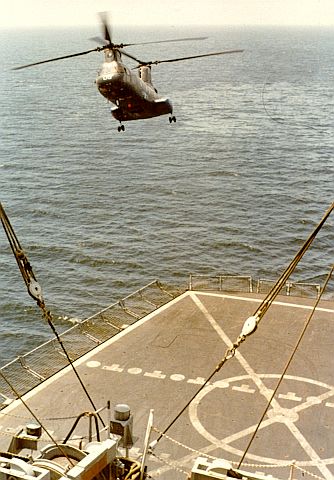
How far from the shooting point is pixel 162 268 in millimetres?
60875

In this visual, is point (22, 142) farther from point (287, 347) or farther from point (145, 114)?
point (287, 347)

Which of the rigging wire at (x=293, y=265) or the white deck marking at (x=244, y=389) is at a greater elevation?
the rigging wire at (x=293, y=265)

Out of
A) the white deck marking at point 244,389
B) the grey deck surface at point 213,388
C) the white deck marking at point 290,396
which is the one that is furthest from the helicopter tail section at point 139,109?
the white deck marking at point 290,396

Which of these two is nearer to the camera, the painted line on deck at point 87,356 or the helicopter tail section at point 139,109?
the painted line on deck at point 87,356

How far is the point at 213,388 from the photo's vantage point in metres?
A: 33.0

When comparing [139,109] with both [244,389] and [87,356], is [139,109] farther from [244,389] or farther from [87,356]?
[244,389]

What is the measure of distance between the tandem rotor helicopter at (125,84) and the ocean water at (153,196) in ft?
58.9

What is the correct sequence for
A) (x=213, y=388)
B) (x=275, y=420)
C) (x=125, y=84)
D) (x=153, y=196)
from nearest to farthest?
(x=275, y=420)
(x=213, y=388)
(x=125, y=84)
(x=153, y=196)

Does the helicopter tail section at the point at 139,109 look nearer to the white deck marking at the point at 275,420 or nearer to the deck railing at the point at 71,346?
the deck railing at the point at 71,346

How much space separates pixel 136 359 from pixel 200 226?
35.6 meters

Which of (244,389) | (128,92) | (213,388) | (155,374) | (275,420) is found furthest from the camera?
(128,92)

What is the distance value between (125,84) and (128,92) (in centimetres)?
104

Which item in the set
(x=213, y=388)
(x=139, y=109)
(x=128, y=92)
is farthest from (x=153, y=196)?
(x=213, y=388)

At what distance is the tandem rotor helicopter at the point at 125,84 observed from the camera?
1501 inches
